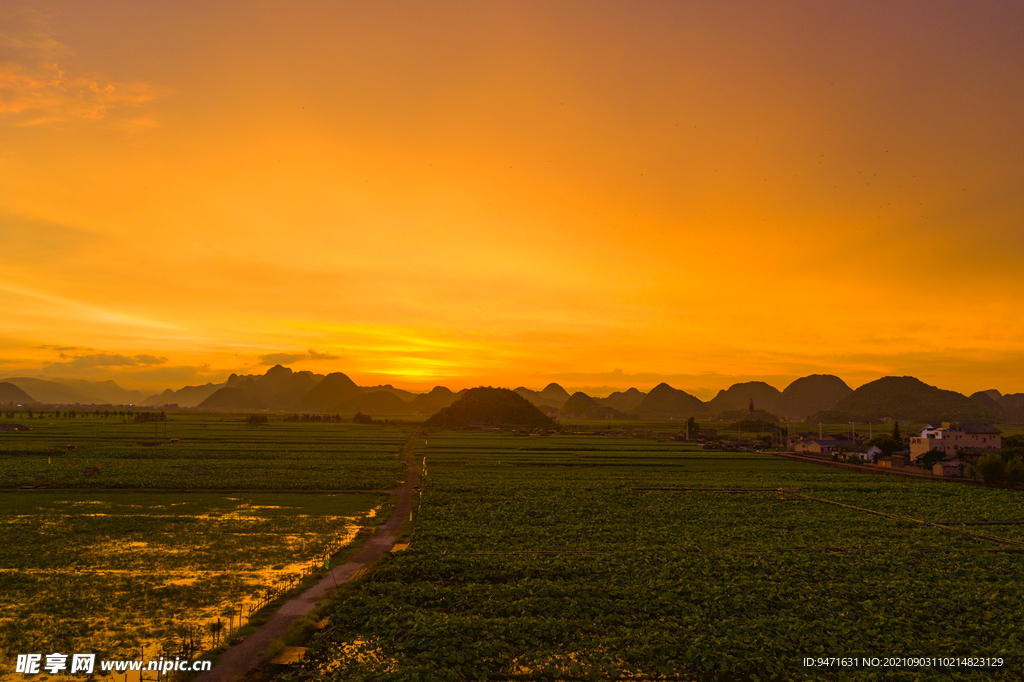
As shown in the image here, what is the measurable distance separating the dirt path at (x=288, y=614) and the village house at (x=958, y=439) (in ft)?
299

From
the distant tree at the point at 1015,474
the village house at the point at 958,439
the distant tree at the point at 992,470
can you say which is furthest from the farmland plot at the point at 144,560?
the village house at the point at 958,439

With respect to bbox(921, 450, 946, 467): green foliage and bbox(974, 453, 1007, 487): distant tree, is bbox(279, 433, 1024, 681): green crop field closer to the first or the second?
bbox(974, 453, 1007, 487): distant tree

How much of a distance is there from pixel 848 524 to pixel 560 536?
22048 mm

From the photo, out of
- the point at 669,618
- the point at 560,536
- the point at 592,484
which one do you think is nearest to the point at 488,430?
the point at 592,484

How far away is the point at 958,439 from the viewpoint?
3381 inches

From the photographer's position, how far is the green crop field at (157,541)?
18.6 metres

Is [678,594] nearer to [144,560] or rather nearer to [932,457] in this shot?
[144,560]

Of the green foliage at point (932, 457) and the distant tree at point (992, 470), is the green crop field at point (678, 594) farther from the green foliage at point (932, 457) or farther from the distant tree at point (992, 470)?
the green foliage at point (932, 457)

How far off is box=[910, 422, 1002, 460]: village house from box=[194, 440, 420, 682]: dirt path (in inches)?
3587

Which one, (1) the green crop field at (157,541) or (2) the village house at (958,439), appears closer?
(1) the green crop field at (157,541)

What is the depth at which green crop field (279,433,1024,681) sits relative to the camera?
16.4 meters

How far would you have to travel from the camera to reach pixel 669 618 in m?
19.5

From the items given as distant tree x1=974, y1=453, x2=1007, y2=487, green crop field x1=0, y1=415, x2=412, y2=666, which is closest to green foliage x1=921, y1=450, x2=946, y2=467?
distant tree x1=974, y1=453, x2=1007, y2=487

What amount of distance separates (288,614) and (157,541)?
15572 millimetres
